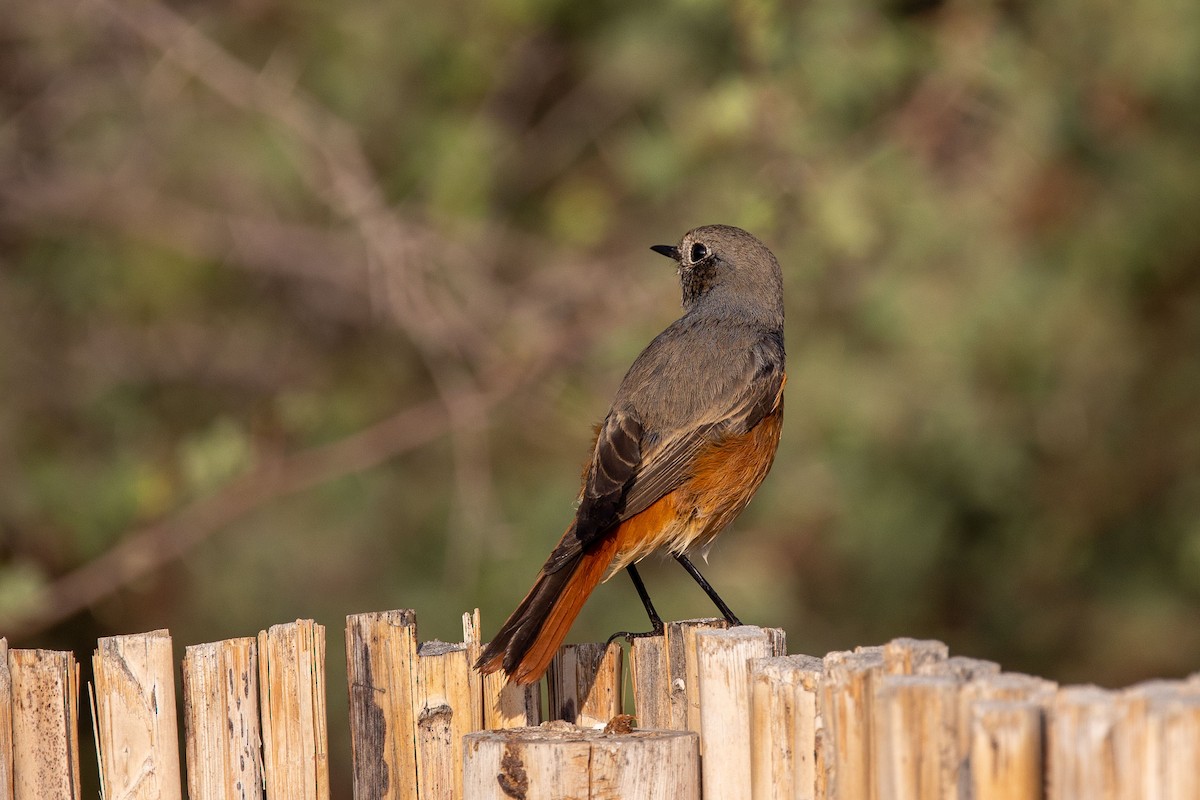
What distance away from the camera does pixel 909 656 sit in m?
3.17

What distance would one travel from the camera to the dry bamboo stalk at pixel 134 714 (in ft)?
12.0

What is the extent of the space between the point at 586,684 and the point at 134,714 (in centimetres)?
110

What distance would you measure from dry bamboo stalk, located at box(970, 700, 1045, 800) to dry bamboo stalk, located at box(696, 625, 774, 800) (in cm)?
88

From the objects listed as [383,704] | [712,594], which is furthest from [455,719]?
[712,594]

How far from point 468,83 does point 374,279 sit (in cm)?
112

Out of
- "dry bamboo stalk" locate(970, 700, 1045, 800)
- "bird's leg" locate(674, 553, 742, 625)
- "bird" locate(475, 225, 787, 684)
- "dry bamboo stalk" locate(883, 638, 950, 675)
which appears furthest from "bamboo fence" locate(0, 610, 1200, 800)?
"bird's leg" locate(674, 553, 742, 625)

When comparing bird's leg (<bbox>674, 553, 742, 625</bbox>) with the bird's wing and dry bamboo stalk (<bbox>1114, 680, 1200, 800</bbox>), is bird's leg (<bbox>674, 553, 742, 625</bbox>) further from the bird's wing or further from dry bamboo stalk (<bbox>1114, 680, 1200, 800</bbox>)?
dry bamboo stalk (<bbox>1114, 680, 1200, 800</bbox>)

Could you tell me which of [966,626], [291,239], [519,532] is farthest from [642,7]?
[966,626]

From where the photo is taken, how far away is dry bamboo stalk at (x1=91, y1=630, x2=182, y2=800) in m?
3.67

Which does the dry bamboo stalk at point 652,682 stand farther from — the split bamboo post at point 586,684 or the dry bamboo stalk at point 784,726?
the dry bamboo stalk at point 784,726

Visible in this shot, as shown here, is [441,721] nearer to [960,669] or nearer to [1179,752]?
[960,669]

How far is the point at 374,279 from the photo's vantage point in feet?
27.6

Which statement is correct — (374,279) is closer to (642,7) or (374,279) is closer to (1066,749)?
(642,7)

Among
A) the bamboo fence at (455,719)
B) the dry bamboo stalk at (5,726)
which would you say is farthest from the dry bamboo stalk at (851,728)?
the dry bamboo stalk at (5,726)
